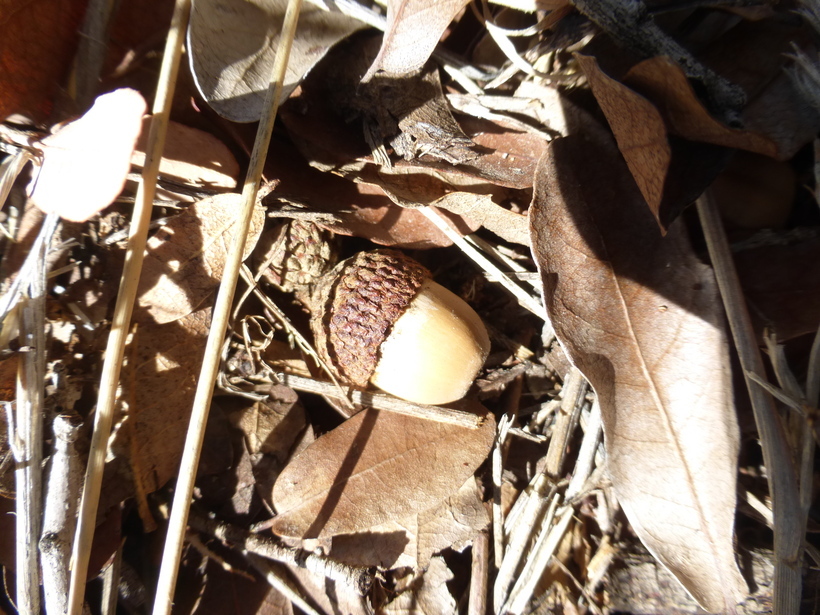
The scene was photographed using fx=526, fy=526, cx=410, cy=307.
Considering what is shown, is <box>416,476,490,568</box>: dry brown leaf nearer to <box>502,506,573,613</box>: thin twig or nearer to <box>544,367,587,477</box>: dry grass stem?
<box>502,506,573,613</box>: thin twig

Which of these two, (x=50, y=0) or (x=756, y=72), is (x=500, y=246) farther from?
(x=50, y=0)

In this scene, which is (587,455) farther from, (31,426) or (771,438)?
(31,426)

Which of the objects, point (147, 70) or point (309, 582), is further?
point (309, 582)

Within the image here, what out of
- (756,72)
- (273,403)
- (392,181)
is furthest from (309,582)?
(756,72)

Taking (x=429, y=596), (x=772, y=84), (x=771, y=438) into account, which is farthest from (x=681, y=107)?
(x=429, y=596)

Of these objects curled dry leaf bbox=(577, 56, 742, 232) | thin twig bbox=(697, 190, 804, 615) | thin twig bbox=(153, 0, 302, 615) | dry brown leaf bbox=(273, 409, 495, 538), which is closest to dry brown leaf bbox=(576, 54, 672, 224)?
curled dry leaf bbox=(577, 56, 742, 232)

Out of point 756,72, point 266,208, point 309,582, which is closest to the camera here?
point 756,72

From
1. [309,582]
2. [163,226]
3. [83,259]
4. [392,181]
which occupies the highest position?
[392,181]
